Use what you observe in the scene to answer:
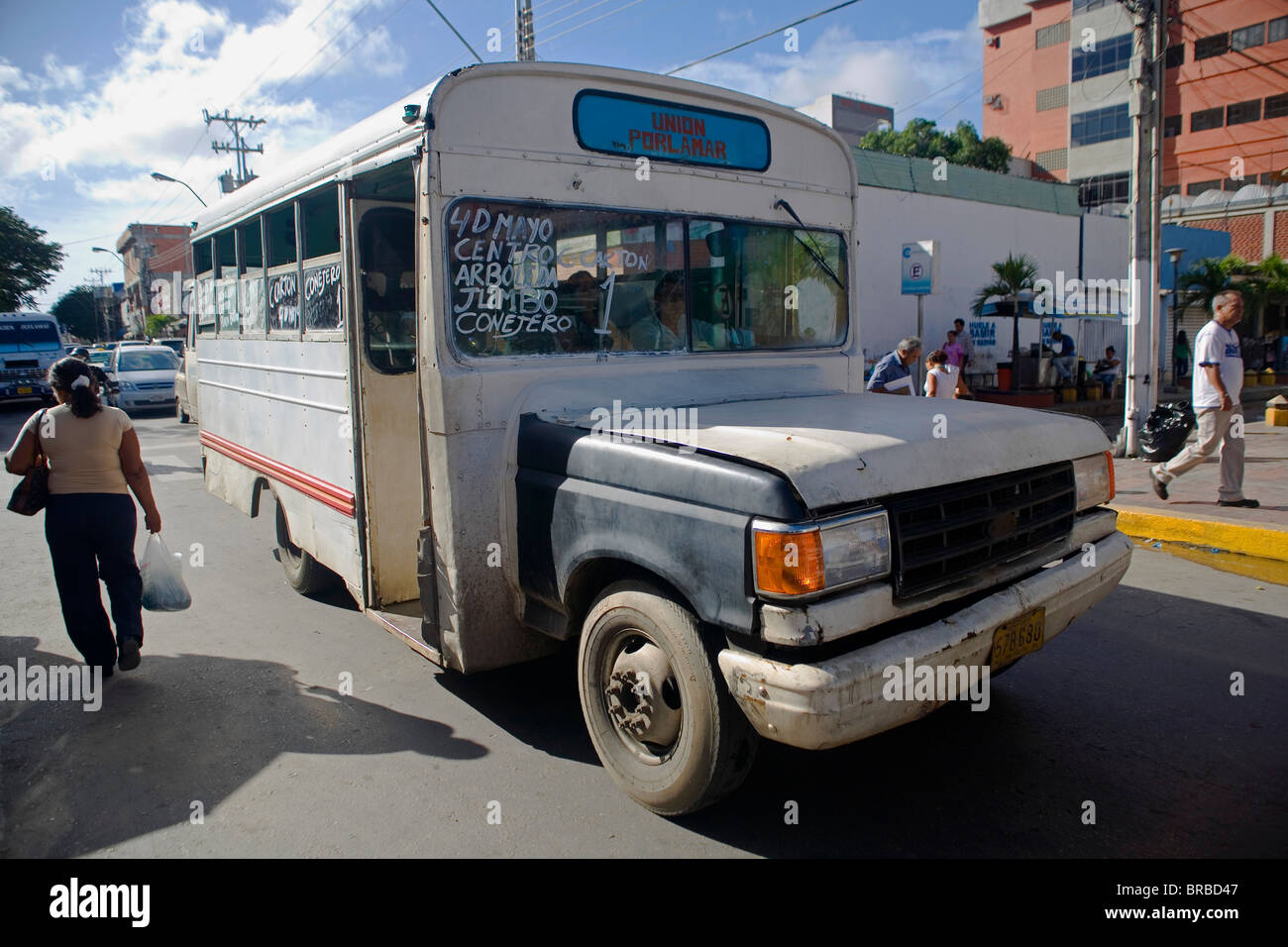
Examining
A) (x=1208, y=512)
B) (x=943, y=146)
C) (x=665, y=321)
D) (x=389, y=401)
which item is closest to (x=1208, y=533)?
(x=1208, y=512)

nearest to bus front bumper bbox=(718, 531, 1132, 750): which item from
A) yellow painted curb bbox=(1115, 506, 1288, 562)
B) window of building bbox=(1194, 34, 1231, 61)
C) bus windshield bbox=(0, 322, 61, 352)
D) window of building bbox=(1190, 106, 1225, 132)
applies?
yellow painted curb bbox=(1115, 506, 1288, 562)

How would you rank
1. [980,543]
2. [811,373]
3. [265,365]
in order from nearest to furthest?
1. [980,543]
2. [811,373]
3. [265,365]

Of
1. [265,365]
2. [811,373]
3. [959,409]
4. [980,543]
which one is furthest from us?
[265,365]

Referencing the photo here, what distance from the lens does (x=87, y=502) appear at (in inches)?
186

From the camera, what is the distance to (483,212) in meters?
3.78

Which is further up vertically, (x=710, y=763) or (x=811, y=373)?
(x=811, y=373)

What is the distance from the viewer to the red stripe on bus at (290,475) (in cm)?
480

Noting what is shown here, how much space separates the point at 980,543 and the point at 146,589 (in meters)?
4.36

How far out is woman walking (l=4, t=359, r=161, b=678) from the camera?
469 centimetres

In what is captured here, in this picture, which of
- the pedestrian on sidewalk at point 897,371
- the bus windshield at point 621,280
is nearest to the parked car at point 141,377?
the pedestrian on sidewalk at point 897,371
